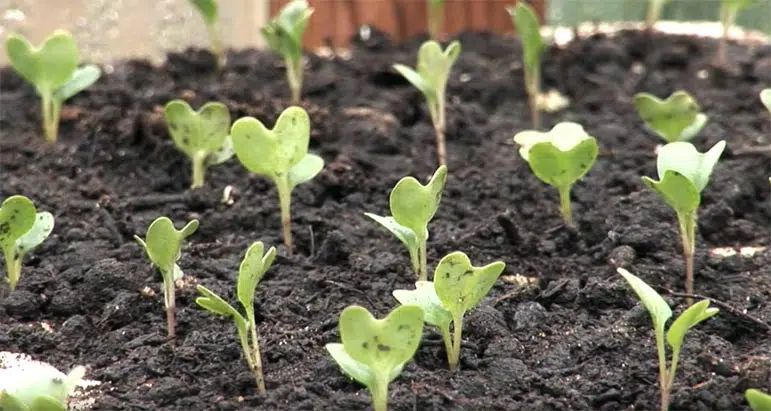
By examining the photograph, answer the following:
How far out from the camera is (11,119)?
199 centimetres

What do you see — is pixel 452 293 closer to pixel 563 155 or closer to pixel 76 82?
pixel 563 155

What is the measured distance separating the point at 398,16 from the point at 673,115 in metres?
1.35

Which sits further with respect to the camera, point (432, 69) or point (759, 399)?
point (432, 69)

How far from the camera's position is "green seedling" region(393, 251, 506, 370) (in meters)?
1.08

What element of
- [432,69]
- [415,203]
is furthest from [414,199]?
[432,69]

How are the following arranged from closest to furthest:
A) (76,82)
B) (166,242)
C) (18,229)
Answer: (166,242), (18,229), (76,82)

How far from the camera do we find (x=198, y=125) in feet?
5.24

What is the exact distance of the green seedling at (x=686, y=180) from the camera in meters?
1.19

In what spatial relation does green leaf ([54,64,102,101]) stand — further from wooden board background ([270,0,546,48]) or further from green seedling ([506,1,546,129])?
wooden board background ([270,0,546,48])

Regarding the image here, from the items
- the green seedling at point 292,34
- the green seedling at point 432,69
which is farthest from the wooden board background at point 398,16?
the green seedling at point 432,69

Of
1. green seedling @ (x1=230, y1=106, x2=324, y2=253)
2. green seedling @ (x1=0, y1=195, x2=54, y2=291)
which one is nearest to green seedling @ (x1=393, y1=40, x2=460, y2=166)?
green seedling @ (x1=230, y1=106, x2=324, y2=253)

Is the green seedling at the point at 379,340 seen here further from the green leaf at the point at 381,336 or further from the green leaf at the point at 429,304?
the green leaf at the point at 429,304

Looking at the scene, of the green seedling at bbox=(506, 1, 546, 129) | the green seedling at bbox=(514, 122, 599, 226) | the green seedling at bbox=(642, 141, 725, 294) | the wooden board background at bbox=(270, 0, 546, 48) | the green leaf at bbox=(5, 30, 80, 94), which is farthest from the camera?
the wooden board background at bbox=(270, 0, 546, 48)

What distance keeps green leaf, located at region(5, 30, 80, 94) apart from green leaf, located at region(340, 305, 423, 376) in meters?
0.92
